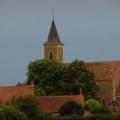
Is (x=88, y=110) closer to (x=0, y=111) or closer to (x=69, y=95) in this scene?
(x=69, y=95)

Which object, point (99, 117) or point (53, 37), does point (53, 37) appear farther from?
point (99, 117)

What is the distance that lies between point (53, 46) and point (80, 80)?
19.8 m

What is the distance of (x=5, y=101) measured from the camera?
10031 centimetres

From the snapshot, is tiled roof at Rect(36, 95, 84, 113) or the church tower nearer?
tiled roof at Rect(36, 95, 84, 113)

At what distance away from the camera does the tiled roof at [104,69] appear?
A: 12100cm

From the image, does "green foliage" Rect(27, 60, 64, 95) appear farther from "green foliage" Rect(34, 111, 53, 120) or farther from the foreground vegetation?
"green foliage" Rect(34, 111, 53, 120)

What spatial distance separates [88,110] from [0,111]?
1412 centimetres

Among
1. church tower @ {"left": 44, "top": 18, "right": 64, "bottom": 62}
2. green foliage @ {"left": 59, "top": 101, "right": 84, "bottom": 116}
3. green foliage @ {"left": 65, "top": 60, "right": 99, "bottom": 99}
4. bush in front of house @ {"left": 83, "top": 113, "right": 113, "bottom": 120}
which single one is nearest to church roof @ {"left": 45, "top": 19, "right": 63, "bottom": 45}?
church tower @ {"left": 44, "top": 18, "right": 64, "bottom": 62}

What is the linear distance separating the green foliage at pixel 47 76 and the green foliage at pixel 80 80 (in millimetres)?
991

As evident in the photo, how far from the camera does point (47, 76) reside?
372ft

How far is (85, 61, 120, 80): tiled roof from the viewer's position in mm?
121000

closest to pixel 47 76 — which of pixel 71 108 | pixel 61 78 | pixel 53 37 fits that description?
pixel 61 78

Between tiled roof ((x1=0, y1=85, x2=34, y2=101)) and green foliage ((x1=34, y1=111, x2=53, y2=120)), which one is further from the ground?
tiled roof ((x1=0, y1=85, x2=34, y2=101))

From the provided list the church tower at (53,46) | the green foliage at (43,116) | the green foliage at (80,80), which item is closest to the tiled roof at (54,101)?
the green foliage at (43,116)
